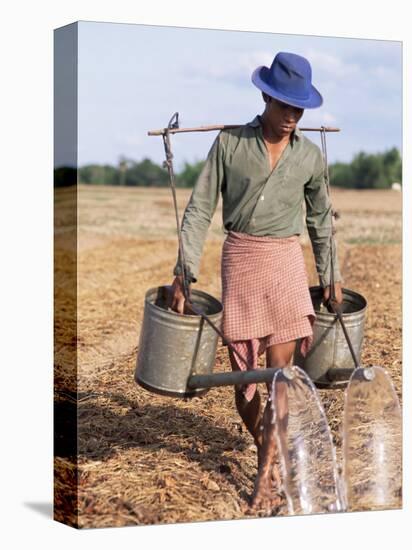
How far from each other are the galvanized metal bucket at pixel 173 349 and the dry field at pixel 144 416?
0.35 metres

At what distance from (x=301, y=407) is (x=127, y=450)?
1055 mm

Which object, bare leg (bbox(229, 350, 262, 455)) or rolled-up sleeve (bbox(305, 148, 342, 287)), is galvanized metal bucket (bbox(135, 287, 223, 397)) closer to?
bare leg (bbox(229, 350, 262, 455))

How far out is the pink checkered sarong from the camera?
17.5ft

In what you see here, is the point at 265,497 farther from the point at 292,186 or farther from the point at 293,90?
the point at 293,90

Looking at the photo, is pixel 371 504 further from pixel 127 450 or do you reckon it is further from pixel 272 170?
pixel 272 170

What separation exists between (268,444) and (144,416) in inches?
61.2

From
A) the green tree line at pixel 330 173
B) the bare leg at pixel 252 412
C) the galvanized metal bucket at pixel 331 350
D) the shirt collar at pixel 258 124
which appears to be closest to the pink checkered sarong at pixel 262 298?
the bare leg at pixel 252 412

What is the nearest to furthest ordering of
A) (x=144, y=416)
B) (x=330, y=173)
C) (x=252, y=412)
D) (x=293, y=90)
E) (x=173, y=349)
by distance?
(x=173, y=349) → (x=293, y=90) → (x=252, y=412) → (x=144, y=416) → (x=330, y=173)

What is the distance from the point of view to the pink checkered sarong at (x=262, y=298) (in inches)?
210

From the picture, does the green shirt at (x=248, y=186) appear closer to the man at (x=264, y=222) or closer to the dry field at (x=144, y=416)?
the man at (x=264, y=222)

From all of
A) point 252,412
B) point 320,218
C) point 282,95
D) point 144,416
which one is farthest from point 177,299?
point 144,416

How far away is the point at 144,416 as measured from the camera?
266 inches

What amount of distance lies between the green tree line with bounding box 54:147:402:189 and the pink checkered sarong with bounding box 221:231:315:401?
49.2ft

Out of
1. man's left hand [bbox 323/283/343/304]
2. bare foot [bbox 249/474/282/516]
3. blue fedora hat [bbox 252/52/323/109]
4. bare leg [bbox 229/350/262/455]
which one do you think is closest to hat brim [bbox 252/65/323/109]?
blue fedora hat [bbox 252/52/323/109]
